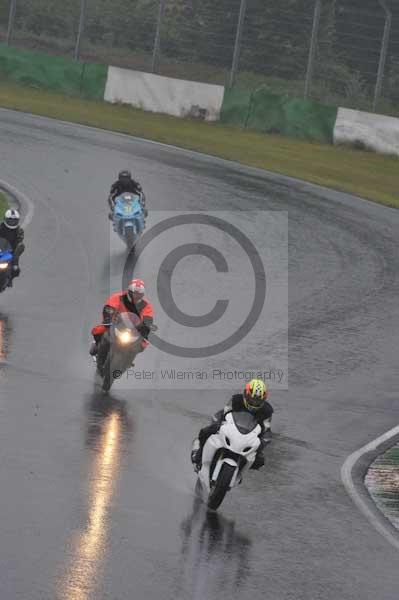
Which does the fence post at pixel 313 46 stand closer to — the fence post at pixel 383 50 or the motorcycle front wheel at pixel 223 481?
the fence post at pixel 383 50

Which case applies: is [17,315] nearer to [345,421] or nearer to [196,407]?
[196,407]

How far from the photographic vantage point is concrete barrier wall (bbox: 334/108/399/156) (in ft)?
133

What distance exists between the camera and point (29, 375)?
52.3ft

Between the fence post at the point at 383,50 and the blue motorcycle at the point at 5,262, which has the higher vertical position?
the fence post at the point at 383,50

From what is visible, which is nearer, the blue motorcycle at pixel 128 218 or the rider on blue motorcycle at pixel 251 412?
the rider on blue motorcycle at pixel 251 412

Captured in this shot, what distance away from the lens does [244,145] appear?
Result: 131 feet

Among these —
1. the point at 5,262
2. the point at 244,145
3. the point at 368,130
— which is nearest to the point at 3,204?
the point at 5,262

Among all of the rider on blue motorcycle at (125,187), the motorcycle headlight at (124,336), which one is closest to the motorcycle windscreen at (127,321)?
the motorcycle headlight at (124,336)

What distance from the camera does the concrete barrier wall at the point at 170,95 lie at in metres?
43.0

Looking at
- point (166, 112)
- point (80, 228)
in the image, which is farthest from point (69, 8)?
point (80, 228)

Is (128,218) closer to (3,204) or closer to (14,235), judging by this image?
(3,204)

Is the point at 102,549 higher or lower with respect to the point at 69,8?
lower

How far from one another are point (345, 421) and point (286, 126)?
27696mm

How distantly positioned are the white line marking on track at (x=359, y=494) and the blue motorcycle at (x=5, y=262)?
689 centimetres
